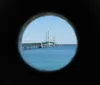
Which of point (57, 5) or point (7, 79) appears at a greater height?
point (57, 5)

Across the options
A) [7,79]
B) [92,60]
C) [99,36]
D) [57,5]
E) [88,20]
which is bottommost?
[7,79]

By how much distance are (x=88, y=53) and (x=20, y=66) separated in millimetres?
956

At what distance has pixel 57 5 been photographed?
126 inches

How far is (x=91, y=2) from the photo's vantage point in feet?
10.5

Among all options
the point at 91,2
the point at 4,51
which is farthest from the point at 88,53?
the point at 4,51

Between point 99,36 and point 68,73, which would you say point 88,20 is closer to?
point 99,36

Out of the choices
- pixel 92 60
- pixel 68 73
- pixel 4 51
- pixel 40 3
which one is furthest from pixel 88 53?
Answer: pixel 4 51

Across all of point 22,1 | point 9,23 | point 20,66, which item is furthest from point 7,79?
point 22,1

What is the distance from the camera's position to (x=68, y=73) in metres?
3.19

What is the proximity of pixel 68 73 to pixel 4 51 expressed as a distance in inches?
36.9

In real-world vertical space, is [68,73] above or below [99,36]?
below

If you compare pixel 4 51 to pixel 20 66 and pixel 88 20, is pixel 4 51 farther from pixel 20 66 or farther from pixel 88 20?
pixel 88 20

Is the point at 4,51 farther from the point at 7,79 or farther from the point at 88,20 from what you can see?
the point at 88,20

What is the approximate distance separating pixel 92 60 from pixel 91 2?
31.3 inches
